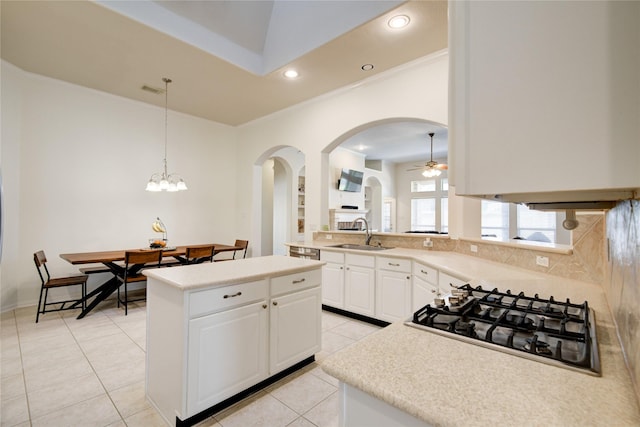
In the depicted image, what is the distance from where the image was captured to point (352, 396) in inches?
31.2

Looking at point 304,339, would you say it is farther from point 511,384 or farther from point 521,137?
point 521,137

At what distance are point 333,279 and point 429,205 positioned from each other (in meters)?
6.84

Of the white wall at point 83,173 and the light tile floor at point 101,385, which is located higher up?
the white wall at point 83,173

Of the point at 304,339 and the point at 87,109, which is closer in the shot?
the point at 304,339

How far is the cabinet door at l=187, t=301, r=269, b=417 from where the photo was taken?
1.71m

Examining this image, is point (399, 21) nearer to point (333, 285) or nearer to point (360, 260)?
point (360, 260)

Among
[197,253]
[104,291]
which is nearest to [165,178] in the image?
[197,253]

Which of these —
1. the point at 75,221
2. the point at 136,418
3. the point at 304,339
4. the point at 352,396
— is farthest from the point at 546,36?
the point at 75,221

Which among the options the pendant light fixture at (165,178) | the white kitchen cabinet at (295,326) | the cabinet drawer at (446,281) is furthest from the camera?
the pendant light fixture at (165,178)

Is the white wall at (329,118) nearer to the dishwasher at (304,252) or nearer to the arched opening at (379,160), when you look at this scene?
the arched opening at (379,160)

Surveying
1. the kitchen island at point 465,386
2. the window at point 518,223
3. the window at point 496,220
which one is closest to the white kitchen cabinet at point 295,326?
the kitchen island at point 465,386

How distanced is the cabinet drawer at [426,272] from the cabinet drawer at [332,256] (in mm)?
962

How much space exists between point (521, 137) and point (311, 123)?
4.32m

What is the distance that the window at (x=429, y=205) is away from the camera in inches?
365
